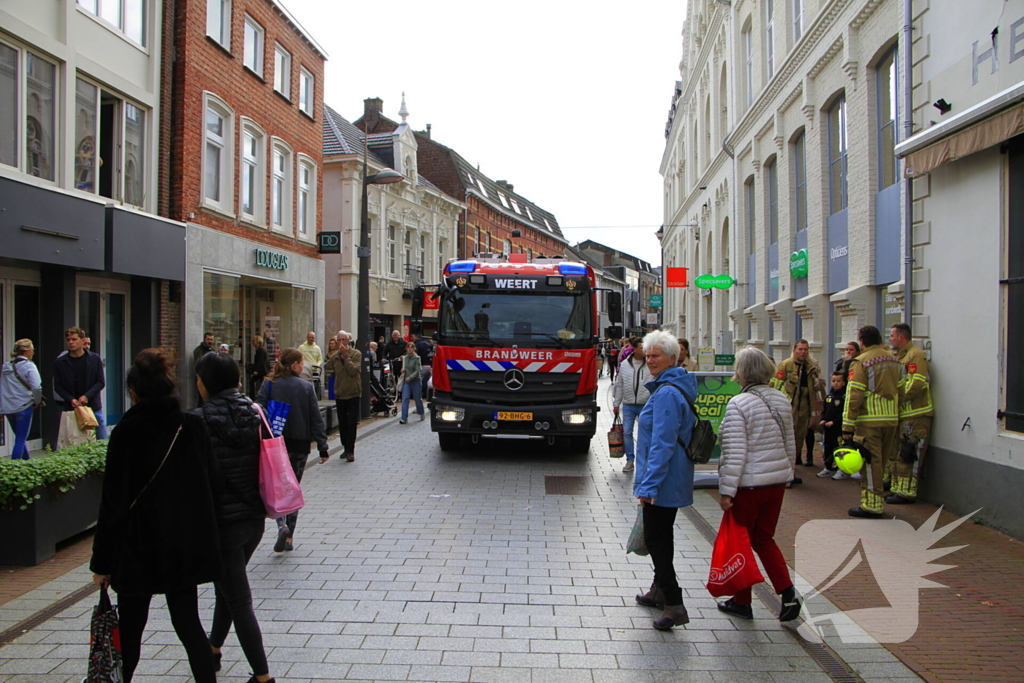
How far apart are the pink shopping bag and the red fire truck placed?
22.8 feet

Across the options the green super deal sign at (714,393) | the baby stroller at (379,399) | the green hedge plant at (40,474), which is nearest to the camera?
the green hedge plant at (40,474)

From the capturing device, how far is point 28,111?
36.7ft

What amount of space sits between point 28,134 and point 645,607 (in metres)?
11.2

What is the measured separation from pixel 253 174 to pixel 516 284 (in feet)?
33.5

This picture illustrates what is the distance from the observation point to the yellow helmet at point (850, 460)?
6590 mm

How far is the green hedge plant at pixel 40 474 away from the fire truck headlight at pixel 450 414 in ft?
16.3

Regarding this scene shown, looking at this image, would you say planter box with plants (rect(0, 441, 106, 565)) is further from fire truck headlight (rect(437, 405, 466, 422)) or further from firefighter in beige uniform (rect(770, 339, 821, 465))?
firefighter in beige uniform (rect(770, 339, 821, 465))

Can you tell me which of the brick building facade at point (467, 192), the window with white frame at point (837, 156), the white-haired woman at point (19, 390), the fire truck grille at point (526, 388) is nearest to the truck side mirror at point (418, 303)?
the fire truck grille at point (526, 388)

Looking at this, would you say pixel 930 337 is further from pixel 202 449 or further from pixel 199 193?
pixel 199 193

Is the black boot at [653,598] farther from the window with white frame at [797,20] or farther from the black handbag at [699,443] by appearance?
the window with white frame at [797,20]

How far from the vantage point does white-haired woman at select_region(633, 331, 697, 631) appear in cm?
442

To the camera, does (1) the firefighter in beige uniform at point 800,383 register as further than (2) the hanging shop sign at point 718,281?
No

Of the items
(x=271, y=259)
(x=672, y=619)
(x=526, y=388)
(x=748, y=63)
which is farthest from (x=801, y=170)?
(x=672, y=619)

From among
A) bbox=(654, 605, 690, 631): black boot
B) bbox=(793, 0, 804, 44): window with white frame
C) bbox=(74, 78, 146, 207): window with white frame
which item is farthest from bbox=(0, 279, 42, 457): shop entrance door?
bbox=(793, 0, 804, 44): window with white frame
